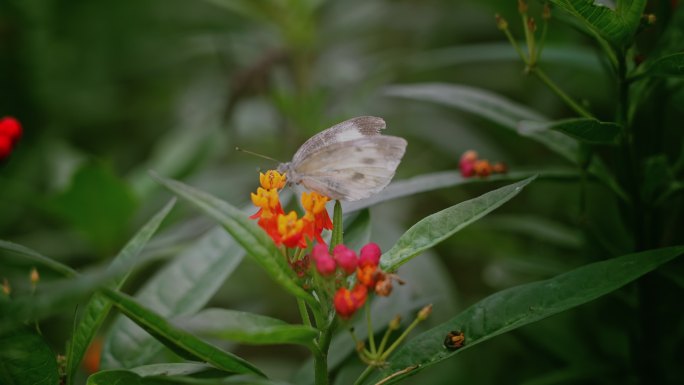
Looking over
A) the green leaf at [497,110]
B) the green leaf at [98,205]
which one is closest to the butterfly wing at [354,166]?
the green leaf at [497,110]

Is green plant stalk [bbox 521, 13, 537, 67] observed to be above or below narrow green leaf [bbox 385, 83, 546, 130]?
above

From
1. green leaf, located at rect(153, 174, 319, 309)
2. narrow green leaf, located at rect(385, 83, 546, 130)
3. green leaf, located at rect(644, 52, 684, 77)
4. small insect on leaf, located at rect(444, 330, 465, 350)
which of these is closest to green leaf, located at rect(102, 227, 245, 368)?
green leaf, located at rect(153, 174, 319, 309)

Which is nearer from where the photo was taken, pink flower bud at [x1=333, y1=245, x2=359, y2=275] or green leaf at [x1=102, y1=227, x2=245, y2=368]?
pink flower bud at [x1=333, y1=245, x2=359, y2=275]

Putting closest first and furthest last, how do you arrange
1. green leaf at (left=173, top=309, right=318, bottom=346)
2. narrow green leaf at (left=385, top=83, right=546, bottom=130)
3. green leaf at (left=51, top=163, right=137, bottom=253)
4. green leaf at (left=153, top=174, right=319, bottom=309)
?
green leaf at (left=173, top=309, right=318, bottom=346)
green leaf at (left=153, top=174, right=319, bottom=309)
narrow green leaf at (left=385, top=83, right=546, bottom=130)
green leaf at (left=51, top=163, right=137, bottom=253)

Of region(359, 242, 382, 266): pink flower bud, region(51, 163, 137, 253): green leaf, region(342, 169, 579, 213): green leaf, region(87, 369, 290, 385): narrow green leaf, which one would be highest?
region(359, 242, 382, 266): pink flower bud

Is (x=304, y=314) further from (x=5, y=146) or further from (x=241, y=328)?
(x=5, y=146)

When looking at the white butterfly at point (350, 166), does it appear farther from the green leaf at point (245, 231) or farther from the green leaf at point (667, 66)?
the green leaf at point (667, 66)

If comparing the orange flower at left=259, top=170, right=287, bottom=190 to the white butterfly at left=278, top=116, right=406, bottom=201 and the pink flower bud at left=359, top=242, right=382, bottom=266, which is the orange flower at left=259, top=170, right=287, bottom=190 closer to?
the white butterfly at left=278, top=116, right=406, bottom=201
